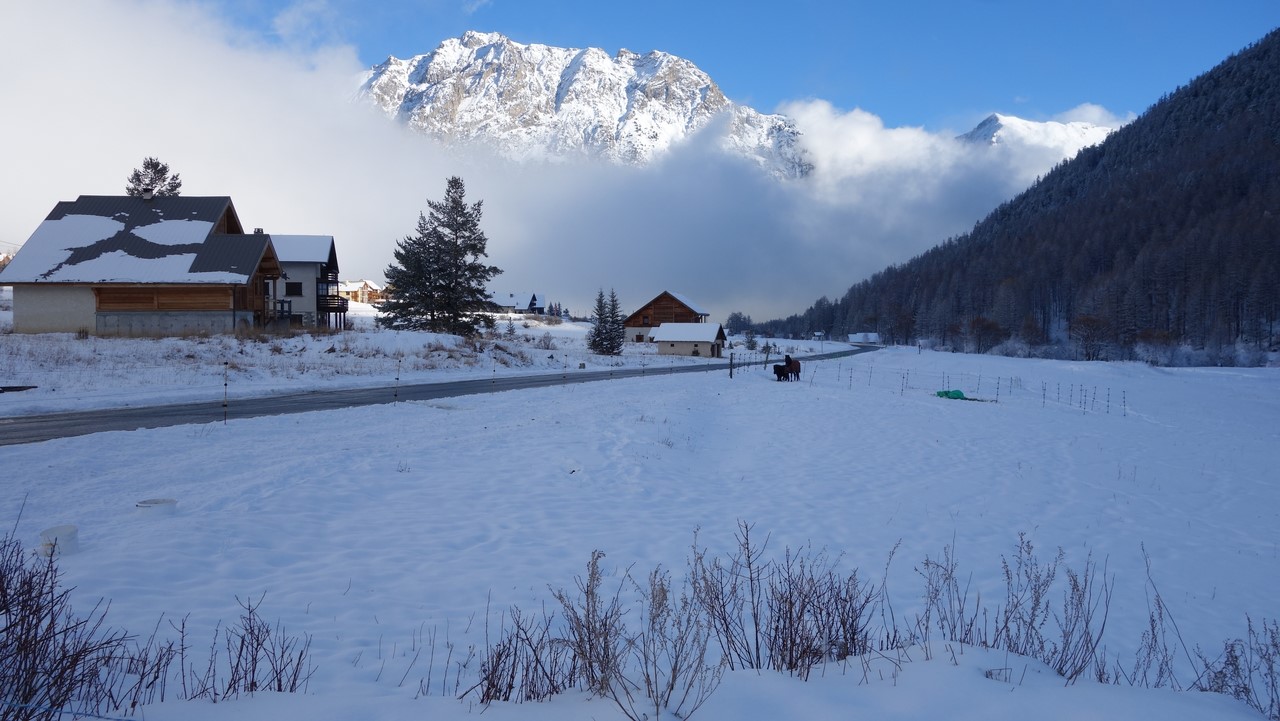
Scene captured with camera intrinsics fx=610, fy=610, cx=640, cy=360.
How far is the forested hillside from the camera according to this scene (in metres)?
81.5

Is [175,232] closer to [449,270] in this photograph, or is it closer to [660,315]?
[449,270]

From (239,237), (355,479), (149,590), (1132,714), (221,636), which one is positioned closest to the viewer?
(1132,714)

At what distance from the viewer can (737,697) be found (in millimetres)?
3301

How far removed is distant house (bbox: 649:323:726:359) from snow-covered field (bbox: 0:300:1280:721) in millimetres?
52502

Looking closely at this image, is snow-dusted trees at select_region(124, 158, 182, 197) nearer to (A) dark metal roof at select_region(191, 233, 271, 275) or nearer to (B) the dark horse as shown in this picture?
(A) dark metal roof at select_region(191, 233, 271, 275)

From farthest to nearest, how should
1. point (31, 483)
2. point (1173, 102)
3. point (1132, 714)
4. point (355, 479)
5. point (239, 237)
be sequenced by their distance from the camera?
1. point (1173, 102)
2. point (239, 237)
3. point (355, 479)
4. point (31, 483)
5. point (1132, 714)

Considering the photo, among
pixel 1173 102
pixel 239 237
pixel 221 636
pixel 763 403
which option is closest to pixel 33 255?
pixel 239 237

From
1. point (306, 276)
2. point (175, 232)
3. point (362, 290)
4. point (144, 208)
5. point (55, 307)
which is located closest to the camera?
point (55, 307)

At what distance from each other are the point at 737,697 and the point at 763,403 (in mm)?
22247

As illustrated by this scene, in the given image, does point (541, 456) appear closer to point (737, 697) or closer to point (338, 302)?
point (737, 697)

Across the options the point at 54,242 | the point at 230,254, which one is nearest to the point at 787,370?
the point at 230,254

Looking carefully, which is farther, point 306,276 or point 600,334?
point 600,334

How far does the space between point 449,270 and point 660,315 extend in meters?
50.2

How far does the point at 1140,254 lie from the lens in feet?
323
